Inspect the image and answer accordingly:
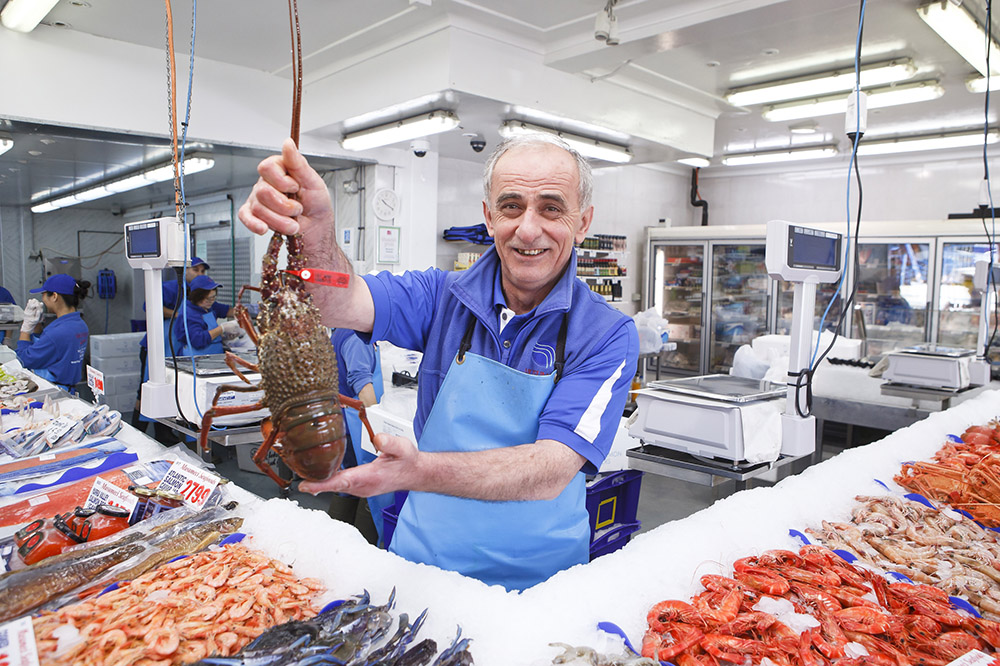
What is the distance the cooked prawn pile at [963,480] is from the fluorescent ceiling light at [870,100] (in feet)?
12.4

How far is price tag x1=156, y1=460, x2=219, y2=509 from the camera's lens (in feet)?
6.41

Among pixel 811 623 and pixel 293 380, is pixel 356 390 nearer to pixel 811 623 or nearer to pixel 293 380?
pixel 293 380

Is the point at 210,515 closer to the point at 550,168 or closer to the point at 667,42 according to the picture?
the point at 550,168

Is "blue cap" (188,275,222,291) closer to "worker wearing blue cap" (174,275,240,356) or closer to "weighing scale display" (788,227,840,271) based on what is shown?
"worker wearing blue cap" (174,275,240,356)

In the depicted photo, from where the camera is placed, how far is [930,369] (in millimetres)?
4250

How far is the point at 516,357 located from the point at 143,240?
175cm

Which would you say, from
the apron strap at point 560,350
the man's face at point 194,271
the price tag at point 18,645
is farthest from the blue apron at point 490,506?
the man's face at point 194,271

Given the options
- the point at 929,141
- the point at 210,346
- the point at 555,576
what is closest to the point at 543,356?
the point at 555,576

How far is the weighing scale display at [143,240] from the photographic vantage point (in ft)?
8.09

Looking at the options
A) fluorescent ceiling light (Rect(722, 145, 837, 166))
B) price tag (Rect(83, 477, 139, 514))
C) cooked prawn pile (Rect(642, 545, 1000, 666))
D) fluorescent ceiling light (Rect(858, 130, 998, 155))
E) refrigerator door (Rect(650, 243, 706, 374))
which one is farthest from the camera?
refrigerator door (Rect(650, 243, 706, 374))

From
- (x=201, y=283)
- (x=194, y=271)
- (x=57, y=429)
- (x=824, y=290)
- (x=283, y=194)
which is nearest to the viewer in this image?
(x=283, y=194)

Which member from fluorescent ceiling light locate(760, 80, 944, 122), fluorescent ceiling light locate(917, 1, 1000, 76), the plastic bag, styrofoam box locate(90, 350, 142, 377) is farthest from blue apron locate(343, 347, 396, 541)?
fluorescent ceiling light locate(760, 80, 944, 122)

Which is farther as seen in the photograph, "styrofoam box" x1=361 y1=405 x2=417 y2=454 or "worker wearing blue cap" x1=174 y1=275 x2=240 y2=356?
"worker wearing blue cap" x1=174 y1=275 x2=240 y2=356

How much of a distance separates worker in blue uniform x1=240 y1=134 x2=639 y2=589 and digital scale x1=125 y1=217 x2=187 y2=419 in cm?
112
